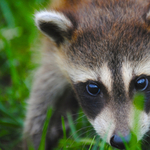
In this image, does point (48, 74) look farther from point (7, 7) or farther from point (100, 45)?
point (7, 7)

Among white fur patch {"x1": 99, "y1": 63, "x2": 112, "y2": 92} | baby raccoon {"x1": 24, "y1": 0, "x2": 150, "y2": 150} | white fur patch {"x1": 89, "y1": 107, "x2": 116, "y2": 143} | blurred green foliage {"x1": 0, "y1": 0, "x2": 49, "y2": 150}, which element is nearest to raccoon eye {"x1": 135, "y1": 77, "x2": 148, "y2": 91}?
baby raccoon {"x1": 24, "y1": 0, "x2": 150, "y2": 150}

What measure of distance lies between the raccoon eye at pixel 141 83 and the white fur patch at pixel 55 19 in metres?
1.21

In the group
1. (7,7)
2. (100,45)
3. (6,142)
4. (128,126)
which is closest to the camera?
(128,126)

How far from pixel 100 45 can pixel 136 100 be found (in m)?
0.85

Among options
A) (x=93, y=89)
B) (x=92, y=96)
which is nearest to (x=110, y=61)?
(x=93, y=89)

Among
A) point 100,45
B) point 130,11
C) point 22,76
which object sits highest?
point 22,76

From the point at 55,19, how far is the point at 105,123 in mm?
1509

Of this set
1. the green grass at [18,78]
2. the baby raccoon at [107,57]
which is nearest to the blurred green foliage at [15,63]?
the green grass at [18,78]

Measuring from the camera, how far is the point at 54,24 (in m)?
4.36

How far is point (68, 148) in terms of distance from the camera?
471 centimetres

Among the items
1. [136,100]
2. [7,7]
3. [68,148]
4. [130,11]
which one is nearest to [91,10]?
[130,11]

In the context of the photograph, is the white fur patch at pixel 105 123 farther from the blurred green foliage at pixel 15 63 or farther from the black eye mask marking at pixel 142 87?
the blurred green foliage at pixel 15 63

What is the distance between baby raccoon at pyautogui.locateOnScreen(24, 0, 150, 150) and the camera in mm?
3904

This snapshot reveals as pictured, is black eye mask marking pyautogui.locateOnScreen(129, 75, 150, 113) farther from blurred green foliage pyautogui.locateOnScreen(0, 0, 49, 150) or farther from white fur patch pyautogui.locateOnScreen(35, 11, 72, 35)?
blurred green foliage pyautogui.locateOnScreen(0, 0, 49, 150)
